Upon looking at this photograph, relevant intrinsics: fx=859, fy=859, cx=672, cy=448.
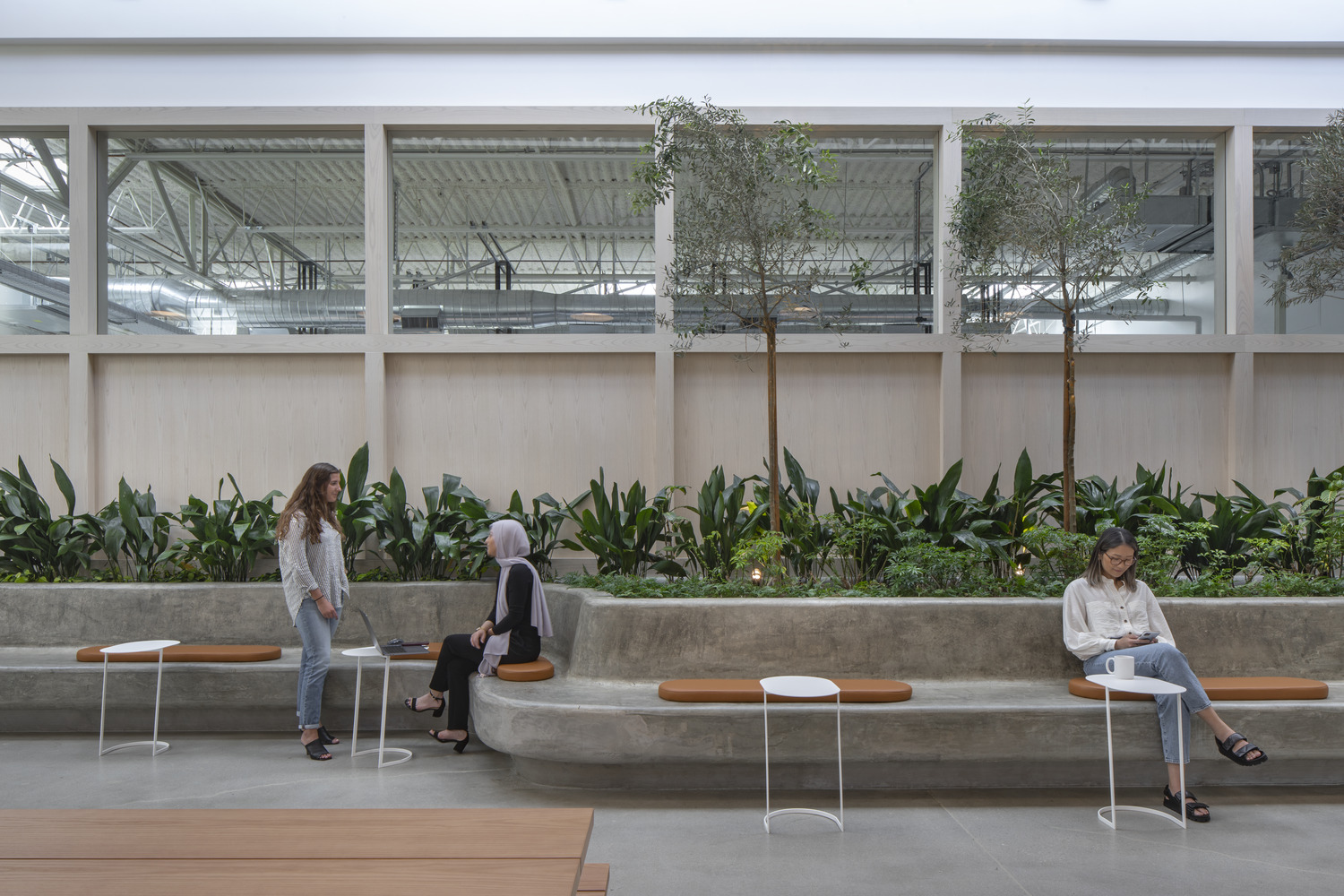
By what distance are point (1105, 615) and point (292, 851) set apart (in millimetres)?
3523

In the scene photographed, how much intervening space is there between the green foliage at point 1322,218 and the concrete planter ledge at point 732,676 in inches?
91.9

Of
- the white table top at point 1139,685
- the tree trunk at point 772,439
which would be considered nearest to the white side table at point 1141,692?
the white table top at point 1139,685

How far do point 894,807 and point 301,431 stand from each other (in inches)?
182

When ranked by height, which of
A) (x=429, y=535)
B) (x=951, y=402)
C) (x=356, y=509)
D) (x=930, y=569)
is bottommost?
(x=930, y=569)

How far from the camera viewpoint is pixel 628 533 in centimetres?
530

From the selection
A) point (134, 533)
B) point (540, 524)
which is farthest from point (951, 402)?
point (134, 533)

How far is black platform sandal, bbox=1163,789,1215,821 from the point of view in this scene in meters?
3.38

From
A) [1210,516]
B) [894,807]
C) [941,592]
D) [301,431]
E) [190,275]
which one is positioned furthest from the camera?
[190,275]

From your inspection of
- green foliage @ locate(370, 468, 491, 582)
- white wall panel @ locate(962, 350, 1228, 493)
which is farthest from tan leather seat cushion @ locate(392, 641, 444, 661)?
white wall panel @ locate(962, 350, 1228, 493)

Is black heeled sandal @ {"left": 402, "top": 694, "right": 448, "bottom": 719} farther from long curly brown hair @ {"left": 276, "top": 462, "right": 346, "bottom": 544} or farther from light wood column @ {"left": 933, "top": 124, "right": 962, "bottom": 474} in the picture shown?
light wood column @ {"left": 933, "top": 124, "right": 962, "bottom": 474}

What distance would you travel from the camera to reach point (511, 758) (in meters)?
4.11

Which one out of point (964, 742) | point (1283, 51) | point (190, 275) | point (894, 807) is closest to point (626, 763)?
point (894, 807)

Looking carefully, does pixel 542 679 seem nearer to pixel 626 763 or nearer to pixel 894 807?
pixel 626 763

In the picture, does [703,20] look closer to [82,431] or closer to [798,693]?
[798,693]
